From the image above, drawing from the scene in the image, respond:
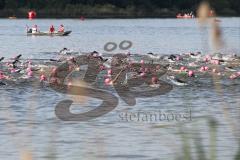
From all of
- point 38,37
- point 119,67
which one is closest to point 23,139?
point 119,67

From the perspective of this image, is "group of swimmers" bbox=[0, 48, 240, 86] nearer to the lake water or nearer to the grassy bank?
the lake water

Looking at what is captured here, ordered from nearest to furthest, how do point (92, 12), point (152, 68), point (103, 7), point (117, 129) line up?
1. point (117, 129)
2. point (152, 68)
3. point (92, 12)
4. point (103, 7)

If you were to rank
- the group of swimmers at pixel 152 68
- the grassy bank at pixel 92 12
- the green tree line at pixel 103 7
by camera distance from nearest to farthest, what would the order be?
the group of swimmers at pixel 152 68 → the green tree line at pixel 103 7 → the grassy bank at pixel 92 12

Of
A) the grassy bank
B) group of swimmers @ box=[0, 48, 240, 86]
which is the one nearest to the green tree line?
the grassy bank

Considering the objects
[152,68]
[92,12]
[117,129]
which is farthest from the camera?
[92,12]

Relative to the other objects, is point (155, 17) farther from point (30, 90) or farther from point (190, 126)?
point (190, 126)

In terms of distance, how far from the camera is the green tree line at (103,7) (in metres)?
120

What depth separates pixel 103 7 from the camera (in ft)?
406

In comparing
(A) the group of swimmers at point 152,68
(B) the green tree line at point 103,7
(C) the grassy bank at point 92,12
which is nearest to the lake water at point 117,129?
(A) the group of swimmers at point 152,68

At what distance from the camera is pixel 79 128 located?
16844 mm

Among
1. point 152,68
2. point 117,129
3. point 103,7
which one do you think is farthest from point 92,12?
point 117,129

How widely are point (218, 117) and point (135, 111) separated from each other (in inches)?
88.6

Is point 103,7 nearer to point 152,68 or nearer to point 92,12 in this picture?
point 92,12

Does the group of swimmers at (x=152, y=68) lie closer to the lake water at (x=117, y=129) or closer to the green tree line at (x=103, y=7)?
the lake water at (x=117, y=129)
